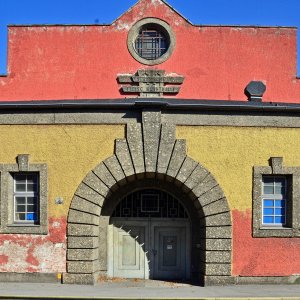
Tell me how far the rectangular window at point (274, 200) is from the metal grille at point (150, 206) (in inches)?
92.8

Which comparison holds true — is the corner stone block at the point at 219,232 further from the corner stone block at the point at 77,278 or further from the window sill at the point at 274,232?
the corner stone block at the point at 77,278

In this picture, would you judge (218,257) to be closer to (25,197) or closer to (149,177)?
(149,177)

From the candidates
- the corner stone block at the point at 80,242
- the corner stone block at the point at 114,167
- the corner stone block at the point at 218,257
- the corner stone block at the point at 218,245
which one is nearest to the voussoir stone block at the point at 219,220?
the corner stone block at the point at 218,245

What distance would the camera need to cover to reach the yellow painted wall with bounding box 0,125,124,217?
47.5 ft

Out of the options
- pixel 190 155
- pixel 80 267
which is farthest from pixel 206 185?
pixel 80 267

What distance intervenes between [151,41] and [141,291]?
8.03 meters

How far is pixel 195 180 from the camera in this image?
47.5ft

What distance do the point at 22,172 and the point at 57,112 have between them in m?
1.89

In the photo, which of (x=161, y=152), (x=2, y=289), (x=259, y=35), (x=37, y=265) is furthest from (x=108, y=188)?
(x=259, y=35)

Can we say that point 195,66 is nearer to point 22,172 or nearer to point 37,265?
point 22,172

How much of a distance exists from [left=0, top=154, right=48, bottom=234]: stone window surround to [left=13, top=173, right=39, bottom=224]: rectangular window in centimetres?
20

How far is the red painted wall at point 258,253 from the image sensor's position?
1438 cm

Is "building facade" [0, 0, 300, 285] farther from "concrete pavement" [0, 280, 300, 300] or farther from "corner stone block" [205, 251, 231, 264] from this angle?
"concrete pavement" [0, 280, 300, 300]

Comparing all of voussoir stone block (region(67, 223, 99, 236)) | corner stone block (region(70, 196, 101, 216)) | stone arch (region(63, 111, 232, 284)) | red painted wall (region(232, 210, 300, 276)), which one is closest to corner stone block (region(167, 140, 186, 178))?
stone arch (region(63, 111, 232, 284))
